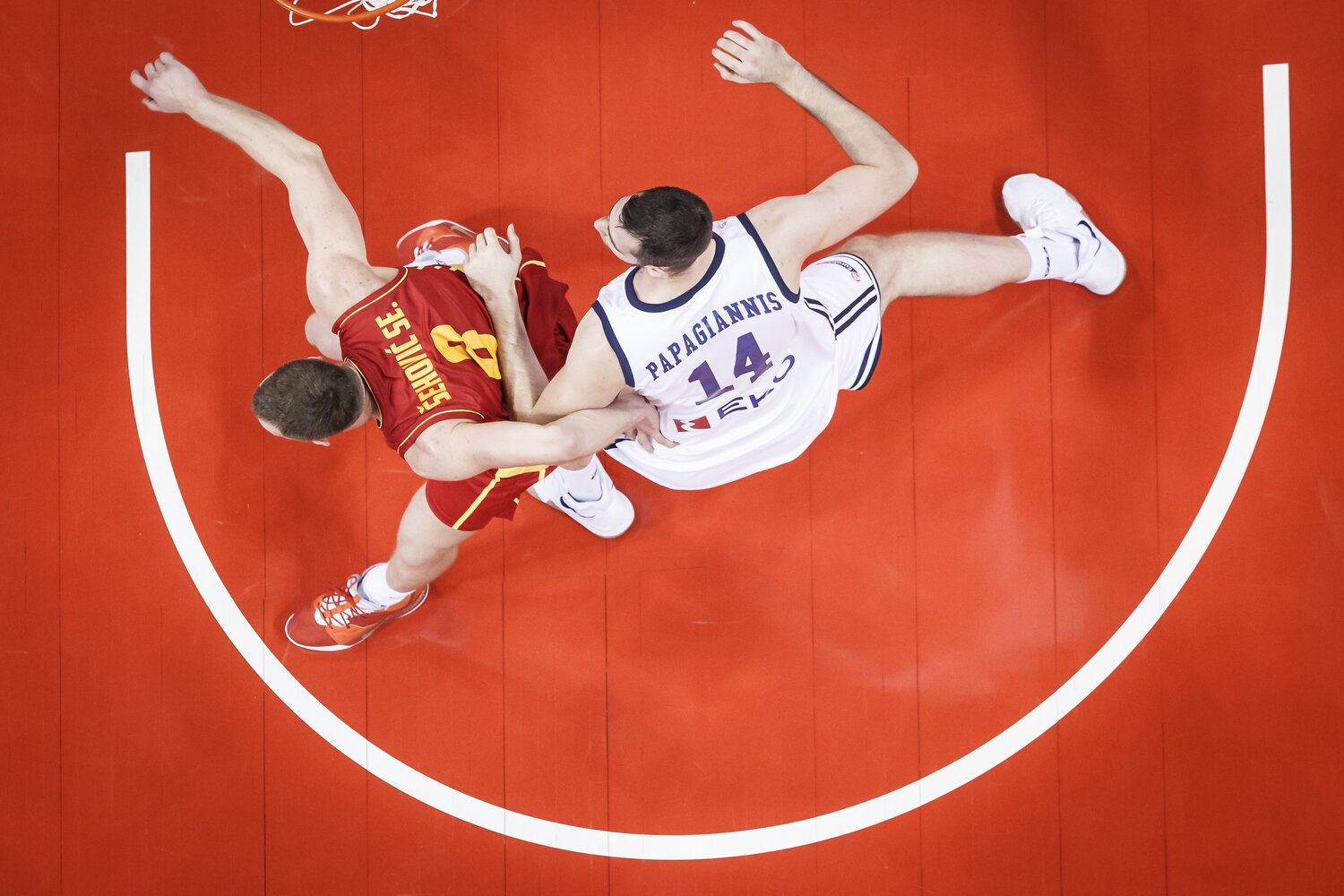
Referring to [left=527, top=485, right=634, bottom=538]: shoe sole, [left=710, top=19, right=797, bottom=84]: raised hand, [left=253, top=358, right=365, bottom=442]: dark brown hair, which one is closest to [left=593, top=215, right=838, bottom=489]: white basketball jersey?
[left=710, top=19, right=797, bottom=84]: raised hand

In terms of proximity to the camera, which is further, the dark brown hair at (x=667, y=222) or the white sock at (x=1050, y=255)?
the white sock at (x=1050, y=255)

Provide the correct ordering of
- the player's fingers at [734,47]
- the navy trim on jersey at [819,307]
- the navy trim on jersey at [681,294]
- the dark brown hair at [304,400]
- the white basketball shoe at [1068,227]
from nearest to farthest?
the navy trim on jersey at [681,294], the player's fingers at [734,47], the dark brown hair at [304,400], the navy trim on jersey at [819,307], the white basketball shoe at [1068,227]

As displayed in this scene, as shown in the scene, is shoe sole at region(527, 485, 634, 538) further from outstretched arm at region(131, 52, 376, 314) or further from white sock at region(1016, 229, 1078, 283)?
white sock at region(1016, 229, 1078, 283)

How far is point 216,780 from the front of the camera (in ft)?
12.5

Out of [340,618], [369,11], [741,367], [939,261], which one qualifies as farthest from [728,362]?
[369,11]

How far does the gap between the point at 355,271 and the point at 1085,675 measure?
331cm

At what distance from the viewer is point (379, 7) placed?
12.8 ft

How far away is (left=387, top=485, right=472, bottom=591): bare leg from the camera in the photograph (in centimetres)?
315

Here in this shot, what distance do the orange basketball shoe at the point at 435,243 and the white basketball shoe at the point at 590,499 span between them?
3.51 ft

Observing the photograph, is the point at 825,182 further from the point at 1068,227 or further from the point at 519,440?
the point at 1068,227

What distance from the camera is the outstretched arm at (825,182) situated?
8.05 ft

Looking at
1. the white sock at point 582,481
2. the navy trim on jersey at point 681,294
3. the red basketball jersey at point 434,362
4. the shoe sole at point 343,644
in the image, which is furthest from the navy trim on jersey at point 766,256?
the shoe sole at point 343,644

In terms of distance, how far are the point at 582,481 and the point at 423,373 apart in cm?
87

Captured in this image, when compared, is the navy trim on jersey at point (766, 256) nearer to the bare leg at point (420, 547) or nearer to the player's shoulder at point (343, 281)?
the player's shoulder at point (343, 281)
